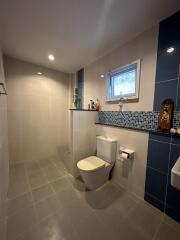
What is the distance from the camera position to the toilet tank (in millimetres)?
1869

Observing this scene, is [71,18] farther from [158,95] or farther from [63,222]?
[63,222]

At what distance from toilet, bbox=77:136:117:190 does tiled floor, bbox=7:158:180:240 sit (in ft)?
0.49

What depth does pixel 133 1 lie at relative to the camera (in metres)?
1.15

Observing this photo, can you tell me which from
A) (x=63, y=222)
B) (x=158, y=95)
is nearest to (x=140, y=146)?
(x=158, y=95)

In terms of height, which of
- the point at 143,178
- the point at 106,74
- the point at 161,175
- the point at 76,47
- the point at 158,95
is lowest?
the point at 143,178

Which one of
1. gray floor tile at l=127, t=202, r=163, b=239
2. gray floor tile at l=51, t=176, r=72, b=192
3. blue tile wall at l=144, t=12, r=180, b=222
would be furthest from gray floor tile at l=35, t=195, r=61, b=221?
blue tile wall at l=144, t=12, r=180, b=222

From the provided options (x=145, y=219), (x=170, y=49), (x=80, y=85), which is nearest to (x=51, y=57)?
(x=80, y=85)

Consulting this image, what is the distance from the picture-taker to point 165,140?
4.36ft

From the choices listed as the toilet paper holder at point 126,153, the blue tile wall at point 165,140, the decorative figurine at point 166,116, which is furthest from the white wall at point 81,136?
the decorative figurine at point 166,116

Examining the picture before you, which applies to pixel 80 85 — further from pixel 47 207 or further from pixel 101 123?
pixel 47 207

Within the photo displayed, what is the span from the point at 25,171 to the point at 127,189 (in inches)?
76.0

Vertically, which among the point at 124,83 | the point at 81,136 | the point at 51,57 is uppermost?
the point at 51,57

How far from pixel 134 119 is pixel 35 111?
7.29 feet

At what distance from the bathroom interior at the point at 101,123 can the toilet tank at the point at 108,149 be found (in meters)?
0.02
